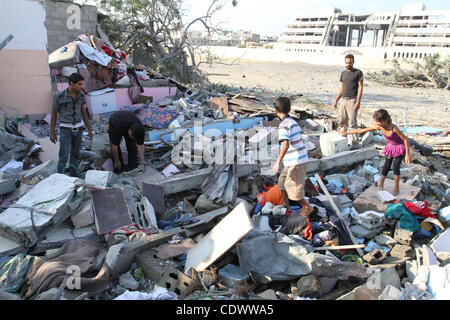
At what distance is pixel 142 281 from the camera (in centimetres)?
325

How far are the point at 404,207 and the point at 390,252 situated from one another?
794 mm

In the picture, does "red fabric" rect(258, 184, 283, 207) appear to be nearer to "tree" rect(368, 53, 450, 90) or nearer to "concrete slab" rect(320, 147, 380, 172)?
"concrete slab" rect(320, 147, 380, 172)

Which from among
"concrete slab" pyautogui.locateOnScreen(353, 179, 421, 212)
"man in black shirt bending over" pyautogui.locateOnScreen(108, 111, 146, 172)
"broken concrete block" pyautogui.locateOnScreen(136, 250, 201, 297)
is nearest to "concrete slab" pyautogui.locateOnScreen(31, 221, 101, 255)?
"broken concrete block" pyautogui.locateOnScreen(136, 250, 201, 297)

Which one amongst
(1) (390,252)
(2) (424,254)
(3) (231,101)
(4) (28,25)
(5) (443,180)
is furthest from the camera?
→ (3) (231,101)

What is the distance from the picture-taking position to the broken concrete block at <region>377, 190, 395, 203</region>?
4.61m

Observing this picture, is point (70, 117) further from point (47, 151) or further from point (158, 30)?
point (158, 30)

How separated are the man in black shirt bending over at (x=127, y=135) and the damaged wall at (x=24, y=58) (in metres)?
3.42

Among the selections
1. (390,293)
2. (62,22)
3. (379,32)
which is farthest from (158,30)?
(379,32)

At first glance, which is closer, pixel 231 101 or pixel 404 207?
pixel 404 207

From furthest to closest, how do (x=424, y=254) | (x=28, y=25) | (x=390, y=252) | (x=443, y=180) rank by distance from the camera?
(x=28, y=25)
(x=443, y=180)
(x=390, y=252)
(x=424, y=254)

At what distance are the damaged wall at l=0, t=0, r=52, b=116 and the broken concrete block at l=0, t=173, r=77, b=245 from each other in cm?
435

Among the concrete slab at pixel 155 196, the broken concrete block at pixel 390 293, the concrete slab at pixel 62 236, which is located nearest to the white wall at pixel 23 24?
the concrete slab at pixel 155 196
